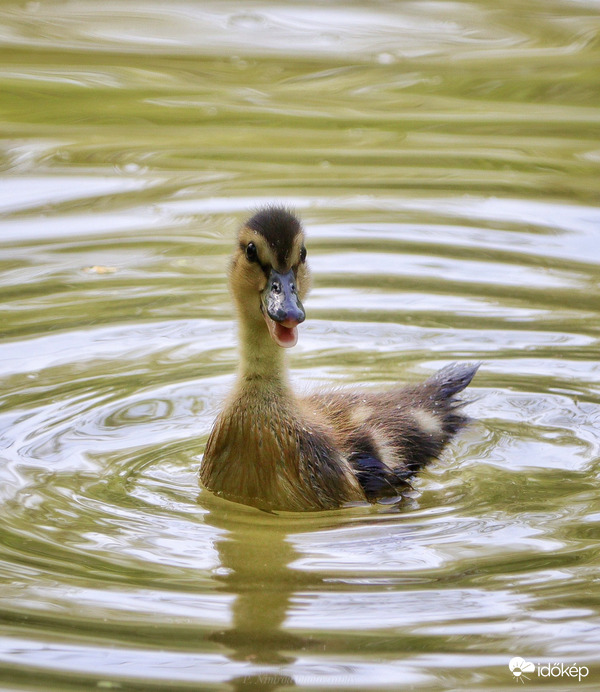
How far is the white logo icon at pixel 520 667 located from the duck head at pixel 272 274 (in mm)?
1709

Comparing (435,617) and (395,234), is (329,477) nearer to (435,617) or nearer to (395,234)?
(435,617)

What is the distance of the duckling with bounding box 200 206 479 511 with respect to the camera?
5277mm

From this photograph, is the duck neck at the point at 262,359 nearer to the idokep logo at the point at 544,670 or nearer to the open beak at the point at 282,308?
the open beak at the point at 282,308

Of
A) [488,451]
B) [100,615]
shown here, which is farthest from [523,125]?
[100,615]

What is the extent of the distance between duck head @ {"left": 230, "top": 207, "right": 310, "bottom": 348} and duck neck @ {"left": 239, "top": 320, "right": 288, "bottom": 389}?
3cm

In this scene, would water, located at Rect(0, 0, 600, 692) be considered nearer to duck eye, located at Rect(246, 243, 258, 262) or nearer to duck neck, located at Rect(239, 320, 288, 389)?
duck neck, located at Rect(239, 320, 288, 389)

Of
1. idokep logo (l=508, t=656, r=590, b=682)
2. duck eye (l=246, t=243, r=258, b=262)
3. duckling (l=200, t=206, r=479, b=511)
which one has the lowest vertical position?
idokep logo (l=508, t=656, r=590, b=682)

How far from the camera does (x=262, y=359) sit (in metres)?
5.53

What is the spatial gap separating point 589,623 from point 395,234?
4.63 m

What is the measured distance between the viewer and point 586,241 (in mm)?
8266

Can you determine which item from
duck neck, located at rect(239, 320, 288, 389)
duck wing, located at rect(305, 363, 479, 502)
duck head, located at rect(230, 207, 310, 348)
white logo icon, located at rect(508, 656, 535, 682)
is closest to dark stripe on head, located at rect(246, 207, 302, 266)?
duck head, located at rect(230, 207, 310, 348)

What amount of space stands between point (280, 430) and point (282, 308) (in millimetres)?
576

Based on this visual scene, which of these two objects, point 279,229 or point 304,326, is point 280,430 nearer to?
point 279,229


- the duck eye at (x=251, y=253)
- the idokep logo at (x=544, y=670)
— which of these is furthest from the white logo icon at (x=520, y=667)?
the duck eye at (x=251, y=253)
